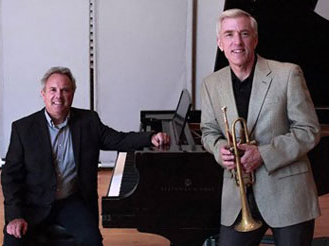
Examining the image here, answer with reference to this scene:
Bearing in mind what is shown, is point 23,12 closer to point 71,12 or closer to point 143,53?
point 71,12

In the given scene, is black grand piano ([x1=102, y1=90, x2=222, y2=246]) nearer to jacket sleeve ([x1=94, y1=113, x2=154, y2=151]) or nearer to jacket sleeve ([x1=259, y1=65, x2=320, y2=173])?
jacket sleeve ([x1=259, y1=65, x2=320, y2=173])

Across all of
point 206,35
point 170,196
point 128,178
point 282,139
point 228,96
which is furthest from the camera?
point 206,35

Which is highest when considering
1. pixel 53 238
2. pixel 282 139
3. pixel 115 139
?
pixel 282 139

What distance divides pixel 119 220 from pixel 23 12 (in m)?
4.50

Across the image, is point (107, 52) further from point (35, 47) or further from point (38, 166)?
point (38, 166)

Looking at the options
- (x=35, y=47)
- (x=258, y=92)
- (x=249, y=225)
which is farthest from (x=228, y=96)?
(x=35, y=47)

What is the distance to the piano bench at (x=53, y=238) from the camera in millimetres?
2783

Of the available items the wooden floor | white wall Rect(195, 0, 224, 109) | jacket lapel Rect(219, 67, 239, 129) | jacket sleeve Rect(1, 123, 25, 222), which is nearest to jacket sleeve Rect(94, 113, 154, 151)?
jacket sleeve Rect(1, 123, 25, 222)

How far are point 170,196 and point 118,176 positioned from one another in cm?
44

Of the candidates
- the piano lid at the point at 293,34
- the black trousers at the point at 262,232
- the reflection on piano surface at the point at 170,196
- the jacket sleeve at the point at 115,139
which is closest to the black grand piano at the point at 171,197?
the reflection on piano surface at the point at 170,196

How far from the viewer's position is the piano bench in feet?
9.13

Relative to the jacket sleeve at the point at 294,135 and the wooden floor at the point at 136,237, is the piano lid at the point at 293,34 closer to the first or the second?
the wooden floor at the point at 136,237

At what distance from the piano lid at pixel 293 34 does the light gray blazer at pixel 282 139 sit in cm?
209

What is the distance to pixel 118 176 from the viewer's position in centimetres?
280
